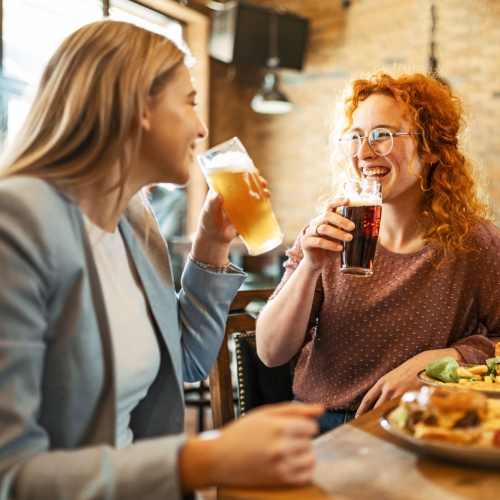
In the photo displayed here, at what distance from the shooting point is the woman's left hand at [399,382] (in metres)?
1.38

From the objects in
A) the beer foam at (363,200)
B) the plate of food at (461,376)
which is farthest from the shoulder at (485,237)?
the plate of food at (461,376)

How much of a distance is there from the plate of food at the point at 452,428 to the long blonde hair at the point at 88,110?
60 cm

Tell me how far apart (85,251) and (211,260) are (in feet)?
1.50

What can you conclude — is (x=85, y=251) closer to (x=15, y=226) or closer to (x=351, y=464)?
(x=15, y=226)

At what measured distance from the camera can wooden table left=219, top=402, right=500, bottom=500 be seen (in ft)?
2.41

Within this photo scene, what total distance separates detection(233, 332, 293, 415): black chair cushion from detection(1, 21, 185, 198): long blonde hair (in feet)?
2.50

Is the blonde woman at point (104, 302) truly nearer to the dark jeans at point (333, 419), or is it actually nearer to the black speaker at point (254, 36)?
the dark jeans at point (333, 419)

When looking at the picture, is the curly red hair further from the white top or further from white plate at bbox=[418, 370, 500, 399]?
the white top

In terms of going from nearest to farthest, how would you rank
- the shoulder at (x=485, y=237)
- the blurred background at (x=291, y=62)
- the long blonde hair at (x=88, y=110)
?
the long blonde hair at (x=88, y=110)
the shoulder at (x=485, y=237)
the blurred background at (x=291, y=62)

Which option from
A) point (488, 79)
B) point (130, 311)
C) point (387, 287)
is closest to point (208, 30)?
point (488, 79)

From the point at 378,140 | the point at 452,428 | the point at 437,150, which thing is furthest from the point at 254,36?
the point at 452,428

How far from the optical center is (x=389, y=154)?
5.78 ft

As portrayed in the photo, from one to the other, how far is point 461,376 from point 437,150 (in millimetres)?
896

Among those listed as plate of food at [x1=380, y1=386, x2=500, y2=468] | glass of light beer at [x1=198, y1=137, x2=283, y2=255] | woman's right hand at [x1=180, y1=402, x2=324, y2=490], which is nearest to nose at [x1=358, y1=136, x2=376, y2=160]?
glass of light beer at [x1=198, y1=137, x2=283, y2=255]
